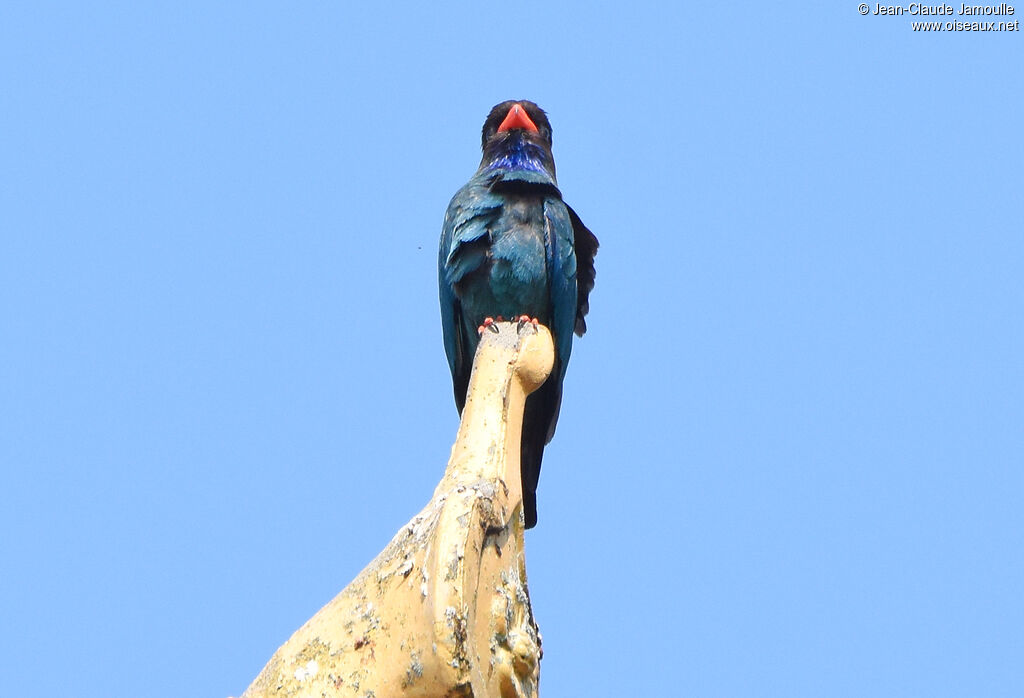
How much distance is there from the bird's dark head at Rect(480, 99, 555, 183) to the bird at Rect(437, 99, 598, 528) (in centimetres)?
28

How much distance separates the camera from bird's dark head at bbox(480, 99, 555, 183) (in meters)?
8.72

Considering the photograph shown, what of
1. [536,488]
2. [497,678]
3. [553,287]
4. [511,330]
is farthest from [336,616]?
[553,287]

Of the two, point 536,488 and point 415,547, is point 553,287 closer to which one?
point 536,488

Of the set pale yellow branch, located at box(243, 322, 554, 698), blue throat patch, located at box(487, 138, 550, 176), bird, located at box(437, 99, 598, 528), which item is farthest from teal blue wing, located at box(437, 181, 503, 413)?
pale yellow branch, located at box(243, 322, 554, 698)

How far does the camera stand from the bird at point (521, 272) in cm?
769

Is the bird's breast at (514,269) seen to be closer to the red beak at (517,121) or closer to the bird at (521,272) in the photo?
the bird at (521,272)

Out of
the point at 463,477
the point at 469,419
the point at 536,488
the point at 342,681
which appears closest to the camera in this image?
the point at 342,681

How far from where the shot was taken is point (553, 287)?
789 centimetres

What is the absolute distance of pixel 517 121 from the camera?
9.04 metres

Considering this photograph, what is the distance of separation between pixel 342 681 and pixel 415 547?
56 cm

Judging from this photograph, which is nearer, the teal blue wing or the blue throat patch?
the teal blue wing

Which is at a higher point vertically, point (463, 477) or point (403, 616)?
point (463, 477)

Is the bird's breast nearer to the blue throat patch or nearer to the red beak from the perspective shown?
the blue throat patch

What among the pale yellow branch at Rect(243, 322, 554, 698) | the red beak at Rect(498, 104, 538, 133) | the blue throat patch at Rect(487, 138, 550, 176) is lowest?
the pale yellow branch at Rect(243, 322, 554, 698)
